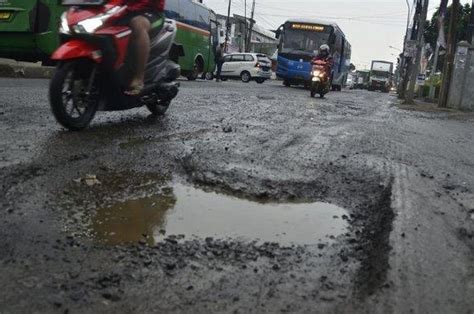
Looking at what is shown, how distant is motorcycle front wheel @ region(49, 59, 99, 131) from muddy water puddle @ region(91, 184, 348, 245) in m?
1.78

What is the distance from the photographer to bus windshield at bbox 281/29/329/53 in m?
22.2

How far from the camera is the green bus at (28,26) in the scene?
1119 cm

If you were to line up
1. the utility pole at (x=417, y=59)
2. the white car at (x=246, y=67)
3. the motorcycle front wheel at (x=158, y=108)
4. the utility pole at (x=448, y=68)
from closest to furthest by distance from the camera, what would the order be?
the motorcycle front wheel at (x=158, y=108)
the utility pole at (x=448, y=68)
the utility pole at (x=417, y=59)
the white car at (x=246, y=67)

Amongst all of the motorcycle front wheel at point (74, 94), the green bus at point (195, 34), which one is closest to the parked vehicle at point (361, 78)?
the green bus at point (195, 34)

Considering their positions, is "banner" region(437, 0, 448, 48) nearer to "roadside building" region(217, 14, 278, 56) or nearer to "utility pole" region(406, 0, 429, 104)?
"utility pole" region(406, 0, 429, 104)

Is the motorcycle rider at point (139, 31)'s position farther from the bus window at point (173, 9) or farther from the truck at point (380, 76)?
the truck at point (380, 76)

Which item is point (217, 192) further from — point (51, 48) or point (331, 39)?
point (331, 39)

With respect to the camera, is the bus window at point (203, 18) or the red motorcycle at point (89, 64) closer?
the red motorcycle at point (89, 64)

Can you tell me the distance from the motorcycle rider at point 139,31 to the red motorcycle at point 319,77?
984cm

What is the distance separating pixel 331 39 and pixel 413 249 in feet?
68.5

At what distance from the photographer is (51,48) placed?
458 inches

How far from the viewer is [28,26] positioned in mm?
11258

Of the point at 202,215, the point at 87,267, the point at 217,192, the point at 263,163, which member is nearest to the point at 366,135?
the point at 263,163

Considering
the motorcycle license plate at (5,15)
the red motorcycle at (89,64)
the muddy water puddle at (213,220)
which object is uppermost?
the motorcycle license plate at (5,15)
